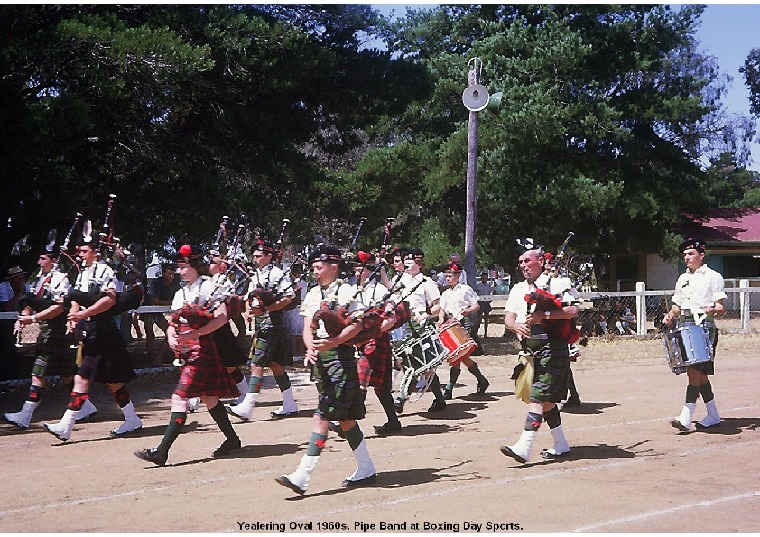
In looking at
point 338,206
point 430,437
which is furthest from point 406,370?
point 338,206

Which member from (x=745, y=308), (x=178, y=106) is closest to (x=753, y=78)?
(x=745, y=308)

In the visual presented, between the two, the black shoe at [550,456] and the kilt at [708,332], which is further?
the kilt at [708,332]

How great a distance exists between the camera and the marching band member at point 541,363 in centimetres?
707

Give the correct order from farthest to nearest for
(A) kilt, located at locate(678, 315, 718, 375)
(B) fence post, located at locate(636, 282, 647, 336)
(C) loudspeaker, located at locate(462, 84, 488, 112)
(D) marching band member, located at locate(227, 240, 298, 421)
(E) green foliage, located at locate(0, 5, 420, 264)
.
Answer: (B) fence post, located at locate(636, 282, 647, 336) < (C) loudspeaker, located at locate(462, 84, 488, 112) < (E) green foliage, located at locate(0, 5, 420, 264) < (D) marching band member, located at locate(227, 240, 298, 421) < (A) kilt, located at locate(678, 315, 718, 375)

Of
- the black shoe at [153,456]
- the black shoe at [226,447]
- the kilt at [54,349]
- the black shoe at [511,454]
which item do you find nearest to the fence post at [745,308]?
the black shoe at [511,454]

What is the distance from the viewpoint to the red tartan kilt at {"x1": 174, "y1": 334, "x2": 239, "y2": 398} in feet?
23.5

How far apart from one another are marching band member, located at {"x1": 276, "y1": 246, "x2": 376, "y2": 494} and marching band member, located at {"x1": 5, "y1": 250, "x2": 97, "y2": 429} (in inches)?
147

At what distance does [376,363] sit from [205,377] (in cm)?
204

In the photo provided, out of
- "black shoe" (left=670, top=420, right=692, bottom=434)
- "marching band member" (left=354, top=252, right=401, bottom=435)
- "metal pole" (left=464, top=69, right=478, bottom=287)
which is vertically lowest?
"black shoe" (left=670, top=420, right=692, bottom=434)

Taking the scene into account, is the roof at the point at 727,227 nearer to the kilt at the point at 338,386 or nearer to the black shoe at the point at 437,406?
the black shoe at the point at 437,406

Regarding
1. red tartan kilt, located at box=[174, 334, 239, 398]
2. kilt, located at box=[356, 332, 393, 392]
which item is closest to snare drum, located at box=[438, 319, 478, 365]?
kilt, located at box=[356, 332, 393, 392]

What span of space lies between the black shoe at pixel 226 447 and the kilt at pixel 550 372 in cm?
278

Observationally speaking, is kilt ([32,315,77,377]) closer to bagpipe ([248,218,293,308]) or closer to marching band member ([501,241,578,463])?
bagpipe ([248,218,293,308])

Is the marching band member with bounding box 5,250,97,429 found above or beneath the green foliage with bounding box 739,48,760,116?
beneath
